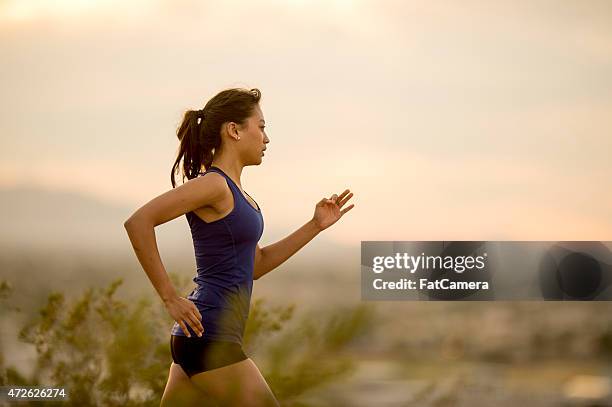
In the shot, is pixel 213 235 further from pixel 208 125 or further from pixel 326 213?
pixel 326 213

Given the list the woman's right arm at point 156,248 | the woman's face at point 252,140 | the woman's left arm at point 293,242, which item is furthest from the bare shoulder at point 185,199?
the woman's left arm at point 293,242

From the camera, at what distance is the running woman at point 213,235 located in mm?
1638

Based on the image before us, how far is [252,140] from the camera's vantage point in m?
1.91

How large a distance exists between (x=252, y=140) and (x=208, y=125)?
10cm

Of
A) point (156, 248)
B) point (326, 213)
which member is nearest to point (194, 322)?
point (156, 248)

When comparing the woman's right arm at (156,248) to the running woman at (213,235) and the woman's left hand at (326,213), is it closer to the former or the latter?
the running woman at (213,235)

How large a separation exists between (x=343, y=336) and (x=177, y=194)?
3.99 feet

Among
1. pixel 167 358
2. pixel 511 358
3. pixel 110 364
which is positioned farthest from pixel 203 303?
pixel 511 358

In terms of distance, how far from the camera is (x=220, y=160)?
1879mm

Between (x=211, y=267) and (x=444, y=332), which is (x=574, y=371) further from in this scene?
(x=211, y=267)

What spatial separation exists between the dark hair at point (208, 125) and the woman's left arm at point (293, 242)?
292 mm

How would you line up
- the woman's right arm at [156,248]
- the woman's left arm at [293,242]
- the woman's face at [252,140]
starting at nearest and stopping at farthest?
the woman's right arm at [156,248] → the woman's face at [252,140] → the woman's left arm at [293,242]

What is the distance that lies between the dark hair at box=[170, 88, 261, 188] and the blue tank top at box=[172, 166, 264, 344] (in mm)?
112

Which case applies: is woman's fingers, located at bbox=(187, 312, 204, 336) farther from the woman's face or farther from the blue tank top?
the woman's face
